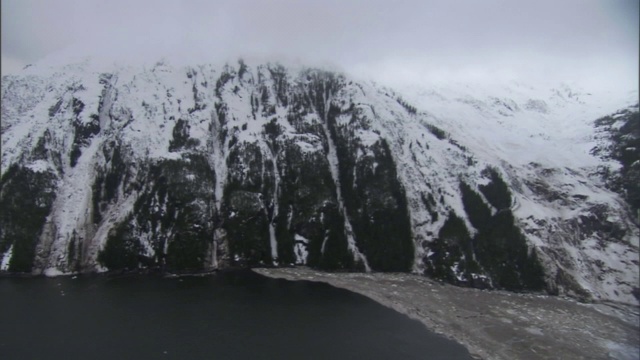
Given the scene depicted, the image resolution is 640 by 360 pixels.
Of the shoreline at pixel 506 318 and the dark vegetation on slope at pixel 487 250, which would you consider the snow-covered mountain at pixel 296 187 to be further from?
the shoreline at pixel 506 318

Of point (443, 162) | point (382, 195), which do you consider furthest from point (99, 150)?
point (443, 162)

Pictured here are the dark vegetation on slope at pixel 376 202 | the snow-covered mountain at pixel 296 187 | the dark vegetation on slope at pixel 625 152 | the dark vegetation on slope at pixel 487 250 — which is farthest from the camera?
the dark vegetation on slope at pixel 376 202

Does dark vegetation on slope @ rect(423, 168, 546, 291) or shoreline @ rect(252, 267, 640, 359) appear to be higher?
dark vegetation on slope @ rect(423, 168, 546, 291)

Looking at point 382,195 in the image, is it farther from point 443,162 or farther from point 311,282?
point 311,282

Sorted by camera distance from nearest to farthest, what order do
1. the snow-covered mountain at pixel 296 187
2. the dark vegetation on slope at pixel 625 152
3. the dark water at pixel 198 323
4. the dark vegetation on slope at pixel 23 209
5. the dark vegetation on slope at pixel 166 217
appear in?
the dark water at pixel 198 323 → the dark vegetation on slope at pixel 23 209 → the snow-covered mountain at pixel 296 187 → the dark vegetation on slope at pixel 166 217 → the dark vegetation on slope at pixel 625 152

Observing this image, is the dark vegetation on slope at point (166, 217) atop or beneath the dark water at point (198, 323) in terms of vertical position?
atop

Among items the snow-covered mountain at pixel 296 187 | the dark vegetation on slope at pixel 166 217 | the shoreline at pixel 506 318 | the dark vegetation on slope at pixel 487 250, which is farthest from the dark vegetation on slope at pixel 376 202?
the dark vegetation on slope at pixel 166 217

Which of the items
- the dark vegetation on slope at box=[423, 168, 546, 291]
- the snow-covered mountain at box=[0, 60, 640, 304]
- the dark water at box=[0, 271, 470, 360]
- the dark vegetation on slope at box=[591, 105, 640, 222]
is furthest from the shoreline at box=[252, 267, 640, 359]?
the dark vegetation on slope at box=[591, 105, 640, 222]

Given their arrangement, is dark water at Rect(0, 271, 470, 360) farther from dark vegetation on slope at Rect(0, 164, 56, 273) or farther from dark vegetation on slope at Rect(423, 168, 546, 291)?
dark vegetation on slope at Rect(423, 168, 546, 291)
